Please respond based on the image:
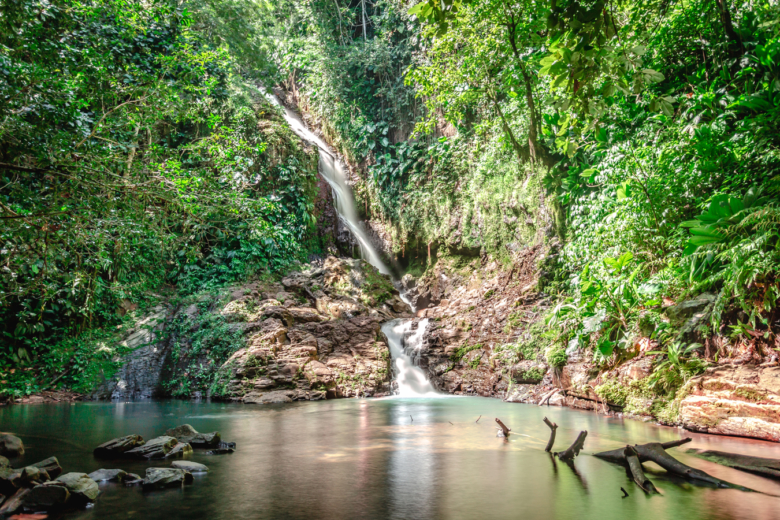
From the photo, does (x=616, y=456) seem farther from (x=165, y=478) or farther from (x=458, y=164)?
(x=458, y=164)

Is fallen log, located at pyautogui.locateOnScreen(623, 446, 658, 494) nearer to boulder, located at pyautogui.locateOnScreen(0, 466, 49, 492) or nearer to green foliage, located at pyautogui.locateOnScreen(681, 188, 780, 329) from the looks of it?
Answer: green foliage, located at pyautogui.locateOnScreen(681, 188, 780, 329)

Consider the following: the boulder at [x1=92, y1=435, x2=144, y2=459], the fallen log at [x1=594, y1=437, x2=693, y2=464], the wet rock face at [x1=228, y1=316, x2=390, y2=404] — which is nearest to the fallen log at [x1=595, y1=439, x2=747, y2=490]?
the fallen log at [x1=594, y1=437, x2=693, y2=464]

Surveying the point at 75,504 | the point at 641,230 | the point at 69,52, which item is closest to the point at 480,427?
the point at 641,230

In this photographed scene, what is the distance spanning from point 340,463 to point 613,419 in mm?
4458

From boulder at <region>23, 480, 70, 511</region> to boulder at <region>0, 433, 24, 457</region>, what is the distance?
2.08 m

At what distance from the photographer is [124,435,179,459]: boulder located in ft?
15.1

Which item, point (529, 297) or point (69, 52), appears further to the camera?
point (529, 297)

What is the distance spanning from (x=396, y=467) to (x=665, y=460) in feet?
7.78

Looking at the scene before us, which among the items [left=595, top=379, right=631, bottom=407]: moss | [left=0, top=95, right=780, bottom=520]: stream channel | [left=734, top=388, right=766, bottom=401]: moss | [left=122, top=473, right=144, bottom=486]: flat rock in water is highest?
[left=734, top=388, right=766, bottom=401]: moss

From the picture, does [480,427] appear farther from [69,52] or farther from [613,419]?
[69,52]

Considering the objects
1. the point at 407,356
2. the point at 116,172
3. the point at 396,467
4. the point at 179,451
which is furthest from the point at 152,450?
the point at 407,356

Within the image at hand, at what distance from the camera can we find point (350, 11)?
20.0m

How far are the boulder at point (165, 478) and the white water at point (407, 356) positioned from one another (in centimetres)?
738

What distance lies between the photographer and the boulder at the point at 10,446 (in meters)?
4.61
